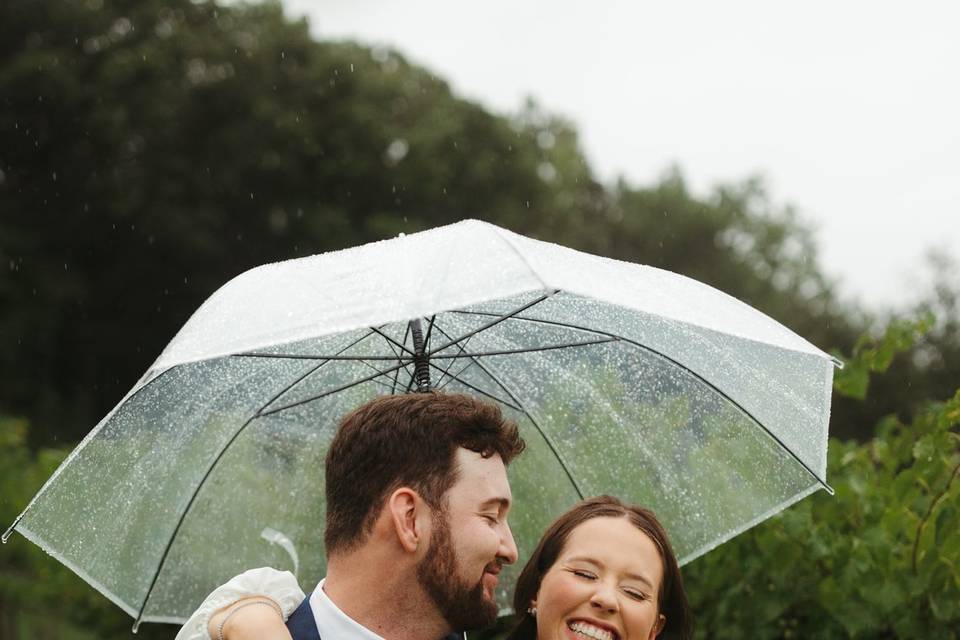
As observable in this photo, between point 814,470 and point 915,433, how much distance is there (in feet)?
3.04

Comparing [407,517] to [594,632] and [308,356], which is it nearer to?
[594,632]

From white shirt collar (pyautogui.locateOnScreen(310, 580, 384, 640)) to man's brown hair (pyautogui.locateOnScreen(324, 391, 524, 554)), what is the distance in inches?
5.6

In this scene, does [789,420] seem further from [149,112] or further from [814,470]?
[149,112]

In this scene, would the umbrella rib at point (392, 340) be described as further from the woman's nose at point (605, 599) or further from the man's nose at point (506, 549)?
the woman's nose at point (605, 599)

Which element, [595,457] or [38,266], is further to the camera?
[38,266]

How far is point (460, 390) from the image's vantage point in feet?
12.4

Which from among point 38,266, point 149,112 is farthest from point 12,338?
point 149,112

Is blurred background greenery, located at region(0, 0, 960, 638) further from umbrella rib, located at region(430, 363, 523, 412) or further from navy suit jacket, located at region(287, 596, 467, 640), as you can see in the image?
navy suit jacket, located at region(287, 596, 467, 640)

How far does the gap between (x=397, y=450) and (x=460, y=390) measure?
83 cm

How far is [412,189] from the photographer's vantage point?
3164 centimetres

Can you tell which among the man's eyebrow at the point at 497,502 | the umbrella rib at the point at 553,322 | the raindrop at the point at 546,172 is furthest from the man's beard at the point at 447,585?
the raindrop at the point at 546,172

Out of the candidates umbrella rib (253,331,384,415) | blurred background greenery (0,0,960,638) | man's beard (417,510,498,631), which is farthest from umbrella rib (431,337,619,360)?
blurred background greenery (0,0,960,638)

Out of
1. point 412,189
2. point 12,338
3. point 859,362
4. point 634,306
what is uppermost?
point 412,189

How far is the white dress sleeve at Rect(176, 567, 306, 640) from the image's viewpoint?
298 centimetres
